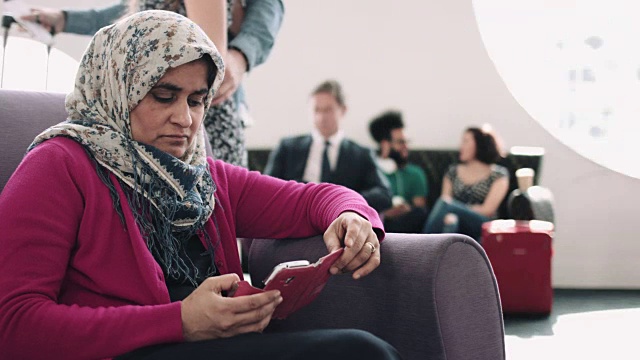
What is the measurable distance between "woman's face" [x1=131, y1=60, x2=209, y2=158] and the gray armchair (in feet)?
1.23

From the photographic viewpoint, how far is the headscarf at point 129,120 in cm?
140

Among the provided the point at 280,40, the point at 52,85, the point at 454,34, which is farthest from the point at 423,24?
the point at 52,85

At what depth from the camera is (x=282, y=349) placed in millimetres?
1248

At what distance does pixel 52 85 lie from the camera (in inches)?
175

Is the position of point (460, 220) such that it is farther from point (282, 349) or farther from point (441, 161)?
point (282, 349)

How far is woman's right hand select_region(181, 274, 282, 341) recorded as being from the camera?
1.24m

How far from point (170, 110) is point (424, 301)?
537 millimetres

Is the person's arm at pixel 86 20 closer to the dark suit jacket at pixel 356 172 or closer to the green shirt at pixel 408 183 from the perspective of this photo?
the dark suit jacket at pixel 356 172

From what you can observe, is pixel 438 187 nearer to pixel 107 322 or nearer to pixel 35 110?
pixel 35 110

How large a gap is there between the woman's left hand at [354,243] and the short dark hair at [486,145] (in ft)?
12.6

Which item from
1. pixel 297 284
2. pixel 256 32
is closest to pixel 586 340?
pixel 256 32

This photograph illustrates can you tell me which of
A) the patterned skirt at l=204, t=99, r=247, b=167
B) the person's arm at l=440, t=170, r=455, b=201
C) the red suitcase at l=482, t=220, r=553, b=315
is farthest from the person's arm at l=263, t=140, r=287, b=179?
the patterned skirt at l=204, t=99, r=247, b=167

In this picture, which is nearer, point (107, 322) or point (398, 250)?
point (107, 322)

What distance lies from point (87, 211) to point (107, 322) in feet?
0.67
